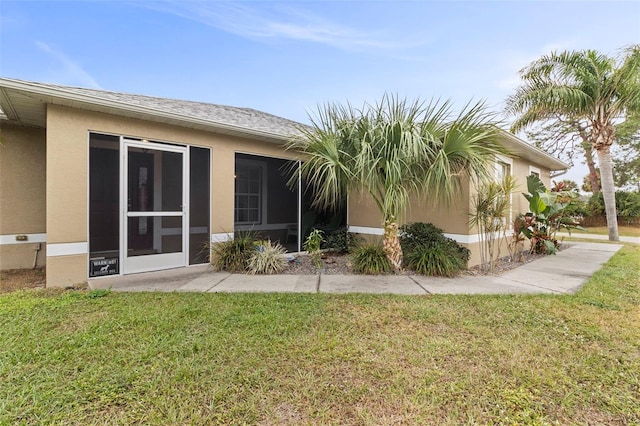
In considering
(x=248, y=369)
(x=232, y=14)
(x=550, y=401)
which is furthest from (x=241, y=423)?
(x=232, y=14)

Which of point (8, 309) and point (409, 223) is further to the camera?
point (409, 223)

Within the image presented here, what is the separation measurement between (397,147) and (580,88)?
9.70 metres

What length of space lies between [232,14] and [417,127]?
695cm

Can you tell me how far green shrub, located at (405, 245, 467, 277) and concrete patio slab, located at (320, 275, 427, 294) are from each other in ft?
1.39

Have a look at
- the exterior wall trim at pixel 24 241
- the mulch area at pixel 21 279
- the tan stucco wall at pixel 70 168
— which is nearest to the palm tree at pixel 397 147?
the tan stucco wall at pixel 70 168

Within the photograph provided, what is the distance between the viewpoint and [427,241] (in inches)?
236

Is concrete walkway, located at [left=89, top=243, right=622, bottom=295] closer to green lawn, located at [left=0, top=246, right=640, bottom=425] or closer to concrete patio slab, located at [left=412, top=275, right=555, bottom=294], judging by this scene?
concrete patio slab, located at [left=412, top=275, right=555, bottom=294]

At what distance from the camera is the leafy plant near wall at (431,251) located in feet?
17.8

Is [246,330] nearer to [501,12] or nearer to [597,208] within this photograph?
[501,12]

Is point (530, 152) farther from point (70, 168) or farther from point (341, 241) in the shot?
point (70, 168)

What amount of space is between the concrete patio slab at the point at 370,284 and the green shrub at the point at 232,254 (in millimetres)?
1654

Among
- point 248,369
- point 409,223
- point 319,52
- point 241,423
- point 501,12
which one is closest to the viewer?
point 241,423

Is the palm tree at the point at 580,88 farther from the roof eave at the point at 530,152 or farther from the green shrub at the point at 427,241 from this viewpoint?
the green shrub at the point at 427,241

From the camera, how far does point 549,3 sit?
7.85 meters
